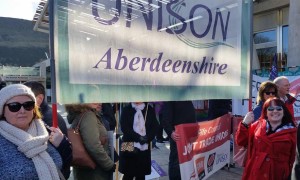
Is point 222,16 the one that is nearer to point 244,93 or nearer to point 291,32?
point 244,93

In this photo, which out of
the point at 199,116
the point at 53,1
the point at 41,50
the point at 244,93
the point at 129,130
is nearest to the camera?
the point at 53,1

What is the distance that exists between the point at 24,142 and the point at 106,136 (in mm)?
1445

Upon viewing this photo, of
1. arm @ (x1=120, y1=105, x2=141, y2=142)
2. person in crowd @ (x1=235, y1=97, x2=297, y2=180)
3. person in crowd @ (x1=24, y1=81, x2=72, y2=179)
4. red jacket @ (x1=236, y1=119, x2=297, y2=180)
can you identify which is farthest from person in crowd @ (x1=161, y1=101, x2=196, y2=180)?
person in crowd @ (x1=24, y1=81, x2=72, y2=179)

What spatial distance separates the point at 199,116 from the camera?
34.4ft

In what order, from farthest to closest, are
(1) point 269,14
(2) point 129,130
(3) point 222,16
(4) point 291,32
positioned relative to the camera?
(1) point 269,14 → (4) point 291,32 → (2) point 129,130 → (3) point 222,16

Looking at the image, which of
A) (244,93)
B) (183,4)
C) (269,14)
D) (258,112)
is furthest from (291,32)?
(183,4)

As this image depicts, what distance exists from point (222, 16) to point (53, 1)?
1.62 metres

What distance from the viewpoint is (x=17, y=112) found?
6.55 ft

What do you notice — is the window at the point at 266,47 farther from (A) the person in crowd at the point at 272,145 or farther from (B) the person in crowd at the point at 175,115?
(A) the person in crowd at the point at 272,145

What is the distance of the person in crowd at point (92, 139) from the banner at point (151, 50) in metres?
0.78

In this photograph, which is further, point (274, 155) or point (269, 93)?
point (269, 93)

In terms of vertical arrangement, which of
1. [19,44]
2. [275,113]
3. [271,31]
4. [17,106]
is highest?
[19,44]

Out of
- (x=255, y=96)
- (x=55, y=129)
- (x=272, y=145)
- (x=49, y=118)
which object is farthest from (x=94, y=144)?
(x=255, y=96)

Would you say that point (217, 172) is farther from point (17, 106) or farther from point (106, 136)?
point (17, 106)
